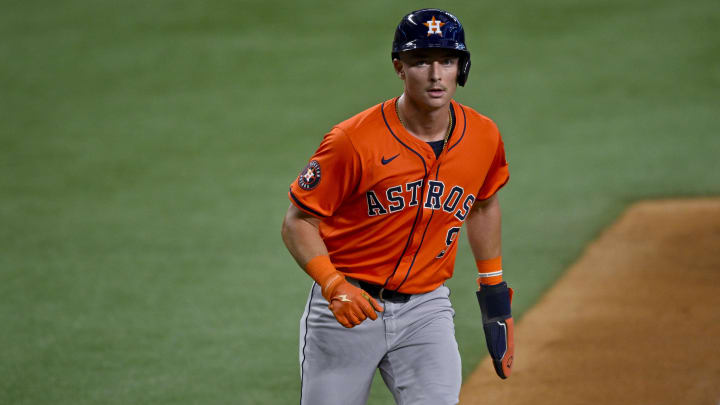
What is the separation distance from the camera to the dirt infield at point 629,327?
200 inches

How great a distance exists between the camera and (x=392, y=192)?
3.40 meters

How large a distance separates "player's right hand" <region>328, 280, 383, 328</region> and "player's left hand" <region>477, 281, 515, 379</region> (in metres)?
0.80

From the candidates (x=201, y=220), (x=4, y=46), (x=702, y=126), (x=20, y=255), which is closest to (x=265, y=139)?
(x=201, y=220)

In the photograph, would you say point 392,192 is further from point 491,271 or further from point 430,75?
point 491,271

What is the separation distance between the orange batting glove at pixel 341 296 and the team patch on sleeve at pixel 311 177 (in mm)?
268

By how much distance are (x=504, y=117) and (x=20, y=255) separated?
5.74m

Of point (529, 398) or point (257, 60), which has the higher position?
point (257, 60)

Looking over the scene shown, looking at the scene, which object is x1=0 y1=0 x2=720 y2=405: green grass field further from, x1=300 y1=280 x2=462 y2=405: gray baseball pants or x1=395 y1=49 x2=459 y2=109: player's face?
x1=395 y1=49 x2=459 y2=109: player's face

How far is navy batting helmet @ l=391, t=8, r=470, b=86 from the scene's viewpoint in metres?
3.29

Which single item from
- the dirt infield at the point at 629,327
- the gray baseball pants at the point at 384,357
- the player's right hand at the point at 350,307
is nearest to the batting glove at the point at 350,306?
the player's right hand at the point at 350,307

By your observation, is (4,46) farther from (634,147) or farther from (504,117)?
(634,147)

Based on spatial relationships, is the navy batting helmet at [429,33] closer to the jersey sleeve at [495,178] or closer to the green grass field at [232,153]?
the jersey sleeve at [495,178]

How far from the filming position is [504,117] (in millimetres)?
10703

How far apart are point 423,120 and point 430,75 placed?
20 centimetres
